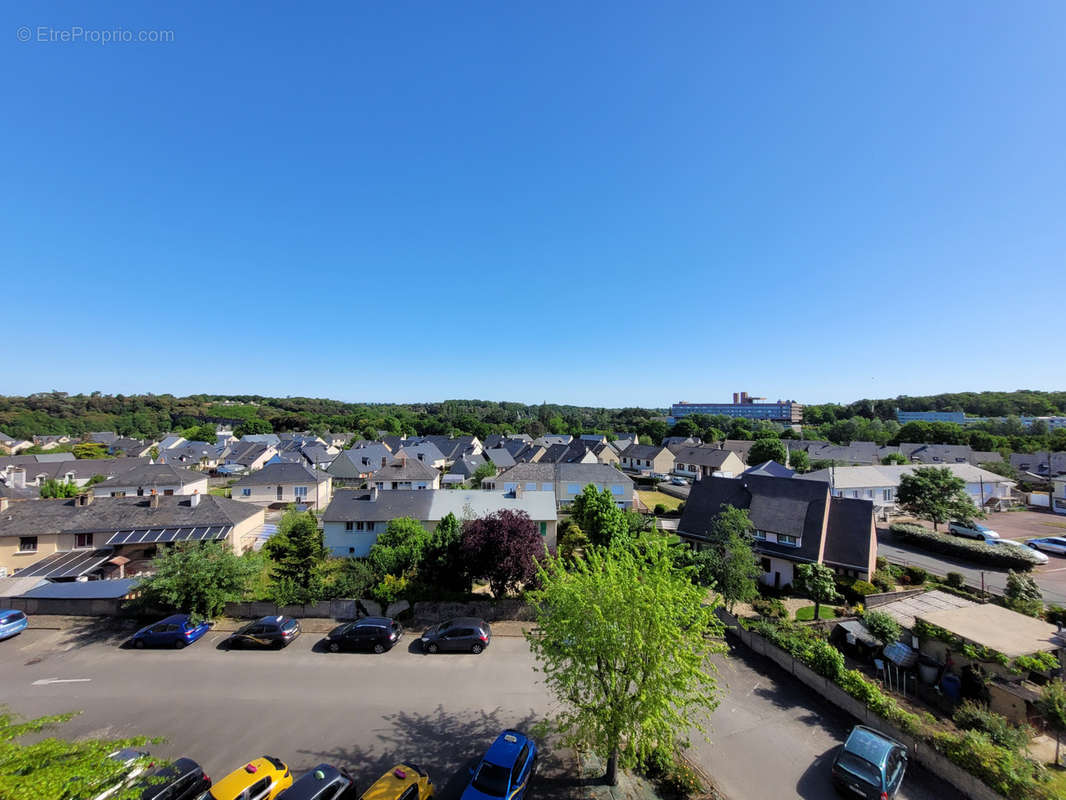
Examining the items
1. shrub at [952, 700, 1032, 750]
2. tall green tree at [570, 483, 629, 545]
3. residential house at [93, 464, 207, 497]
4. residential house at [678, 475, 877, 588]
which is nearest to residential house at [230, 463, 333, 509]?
residential house at [93, 464, 207, 497]

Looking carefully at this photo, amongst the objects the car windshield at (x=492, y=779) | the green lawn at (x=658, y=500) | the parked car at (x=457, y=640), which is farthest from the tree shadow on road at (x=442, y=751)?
the green lawn at (x=658, y=500)

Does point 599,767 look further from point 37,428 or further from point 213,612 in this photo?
point 37,428

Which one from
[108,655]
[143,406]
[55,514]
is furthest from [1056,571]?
[143,406]

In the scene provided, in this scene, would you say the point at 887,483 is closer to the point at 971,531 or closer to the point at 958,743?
the point at 971,531

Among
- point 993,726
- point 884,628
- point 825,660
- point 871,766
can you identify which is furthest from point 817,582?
point 871,766

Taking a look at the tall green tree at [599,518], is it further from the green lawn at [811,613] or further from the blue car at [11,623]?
the blue car at [11,623]
